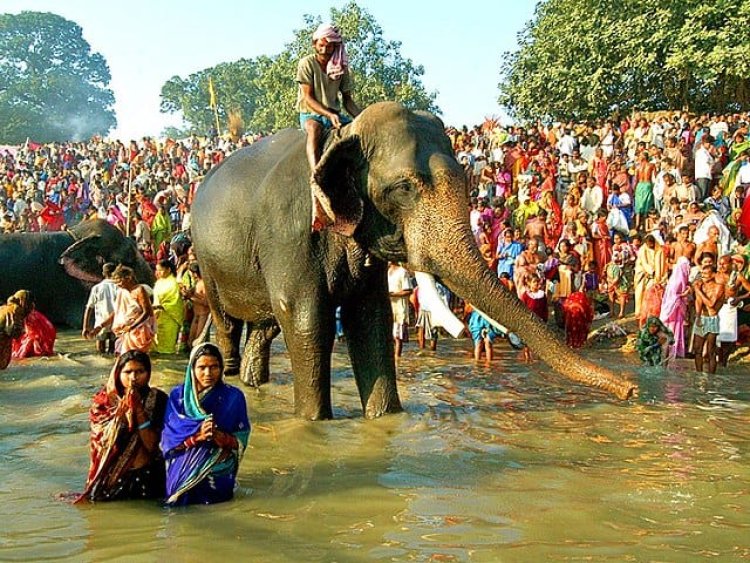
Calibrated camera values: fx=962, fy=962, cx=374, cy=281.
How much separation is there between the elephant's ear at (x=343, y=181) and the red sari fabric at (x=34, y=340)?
6197 millimetres

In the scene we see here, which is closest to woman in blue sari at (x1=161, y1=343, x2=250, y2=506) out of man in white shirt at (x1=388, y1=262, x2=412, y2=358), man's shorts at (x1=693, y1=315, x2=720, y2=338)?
man in white shirt at (x1=388, y1=262, x2=412, y2=358)

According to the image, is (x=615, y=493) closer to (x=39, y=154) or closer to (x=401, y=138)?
(x=401, y=138)

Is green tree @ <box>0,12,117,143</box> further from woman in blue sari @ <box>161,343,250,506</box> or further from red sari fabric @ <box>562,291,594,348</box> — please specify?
woman in blue sari @ <box>161,343,250,506</box>

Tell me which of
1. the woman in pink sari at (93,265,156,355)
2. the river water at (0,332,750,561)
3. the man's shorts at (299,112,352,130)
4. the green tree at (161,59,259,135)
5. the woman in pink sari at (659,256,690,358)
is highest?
the green tree at (161,59,259,135)

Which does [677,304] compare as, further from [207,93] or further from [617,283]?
[207,93]

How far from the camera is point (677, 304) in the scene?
11.8 metres

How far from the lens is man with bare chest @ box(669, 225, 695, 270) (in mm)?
12234

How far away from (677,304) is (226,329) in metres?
5.63

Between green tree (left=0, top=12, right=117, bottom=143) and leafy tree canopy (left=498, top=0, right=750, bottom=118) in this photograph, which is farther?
green tree (left=0, top=12, right=117, bottom=143)

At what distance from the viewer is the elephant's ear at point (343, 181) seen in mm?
6500

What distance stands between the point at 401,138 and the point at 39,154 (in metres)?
28.5

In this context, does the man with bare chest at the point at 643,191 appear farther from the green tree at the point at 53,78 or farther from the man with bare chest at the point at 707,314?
the green tree at the point at 53,78

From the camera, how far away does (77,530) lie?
15.8 ft

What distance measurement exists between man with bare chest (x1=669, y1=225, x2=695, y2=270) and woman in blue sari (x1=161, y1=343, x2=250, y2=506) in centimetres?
843
